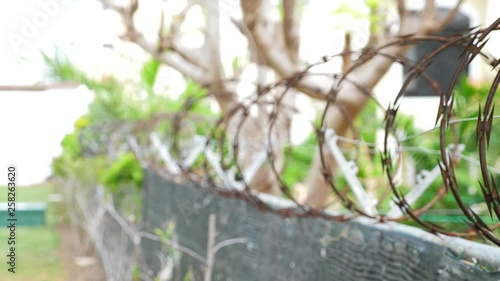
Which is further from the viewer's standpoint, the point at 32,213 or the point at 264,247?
the point at 32,213

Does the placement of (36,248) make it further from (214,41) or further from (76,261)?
(214,41)

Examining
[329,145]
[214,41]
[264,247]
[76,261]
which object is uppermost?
[214,41]

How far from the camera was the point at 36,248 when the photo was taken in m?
9.56

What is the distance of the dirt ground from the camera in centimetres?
834

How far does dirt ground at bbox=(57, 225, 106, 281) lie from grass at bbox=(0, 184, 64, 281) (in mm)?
96

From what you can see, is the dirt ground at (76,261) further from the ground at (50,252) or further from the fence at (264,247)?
the fence at (264,247)

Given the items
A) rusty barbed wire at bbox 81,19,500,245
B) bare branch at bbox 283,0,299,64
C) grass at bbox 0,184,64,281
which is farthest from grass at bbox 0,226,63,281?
bare branch at bbox 283,0,299,64

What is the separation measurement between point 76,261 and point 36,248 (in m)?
0.53

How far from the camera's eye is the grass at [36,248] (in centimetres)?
696

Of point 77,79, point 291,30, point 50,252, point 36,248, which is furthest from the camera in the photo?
point 77,79

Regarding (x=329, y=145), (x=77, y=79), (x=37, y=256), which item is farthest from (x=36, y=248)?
(x=329, y=145)

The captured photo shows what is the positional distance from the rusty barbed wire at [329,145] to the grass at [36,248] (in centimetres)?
126

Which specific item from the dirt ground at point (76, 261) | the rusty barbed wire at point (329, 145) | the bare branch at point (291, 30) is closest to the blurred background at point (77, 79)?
the dirt ground at point (76, 261)

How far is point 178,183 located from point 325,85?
1.35 metres
